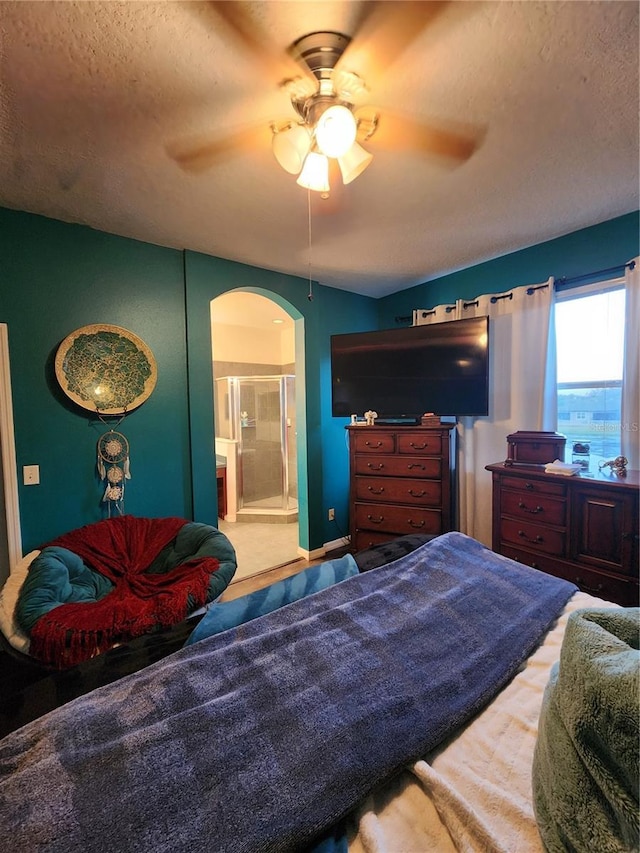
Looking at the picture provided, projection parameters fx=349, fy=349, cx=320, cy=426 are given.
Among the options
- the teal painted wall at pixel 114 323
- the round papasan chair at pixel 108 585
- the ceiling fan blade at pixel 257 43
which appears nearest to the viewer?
the ceiling fan blade at pixel 257 43

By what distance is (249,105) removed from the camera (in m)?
1.35

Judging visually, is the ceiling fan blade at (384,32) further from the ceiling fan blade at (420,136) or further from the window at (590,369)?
the window at (590,369)

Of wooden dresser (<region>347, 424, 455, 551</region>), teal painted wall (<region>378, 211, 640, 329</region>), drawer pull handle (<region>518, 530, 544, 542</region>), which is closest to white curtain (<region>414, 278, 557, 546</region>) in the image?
teal painted wall (<region>378, 211, 640, 329</region>)

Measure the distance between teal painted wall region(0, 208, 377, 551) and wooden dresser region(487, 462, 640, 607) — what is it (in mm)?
2215

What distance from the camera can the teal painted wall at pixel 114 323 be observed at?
6.93 ft

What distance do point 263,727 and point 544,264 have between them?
324 centimetres

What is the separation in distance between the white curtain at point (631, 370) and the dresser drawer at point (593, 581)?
79 cm

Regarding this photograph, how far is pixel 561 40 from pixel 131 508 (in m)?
3.11

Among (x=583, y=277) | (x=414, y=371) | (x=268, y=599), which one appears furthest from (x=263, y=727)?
(x=583, y=277)

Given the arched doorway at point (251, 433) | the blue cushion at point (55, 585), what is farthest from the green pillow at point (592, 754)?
the arched doorway at point (251, 433)

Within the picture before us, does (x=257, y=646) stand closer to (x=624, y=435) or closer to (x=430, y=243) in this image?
(x=624, y=435)

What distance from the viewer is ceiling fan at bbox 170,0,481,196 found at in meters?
1.06

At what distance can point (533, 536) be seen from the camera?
2.26m

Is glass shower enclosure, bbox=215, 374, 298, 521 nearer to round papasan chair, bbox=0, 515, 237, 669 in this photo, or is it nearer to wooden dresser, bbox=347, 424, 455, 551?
wooden dresser, bbox=347, 424, 455, 551
